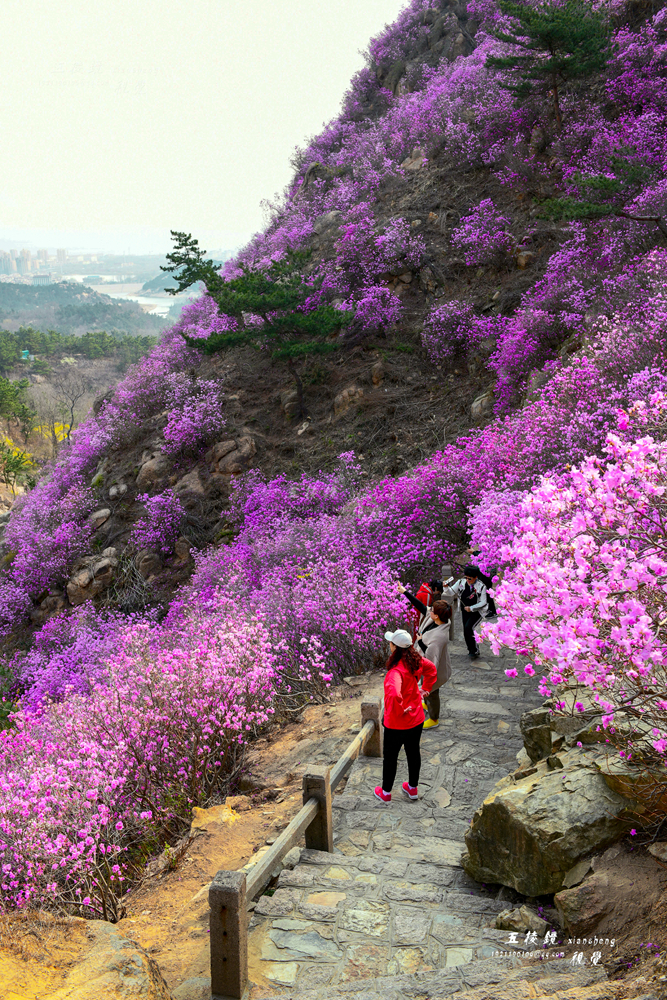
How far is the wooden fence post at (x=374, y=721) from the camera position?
20.9ft

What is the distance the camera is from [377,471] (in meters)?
15.6

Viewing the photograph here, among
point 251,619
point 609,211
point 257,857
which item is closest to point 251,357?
point 609,211

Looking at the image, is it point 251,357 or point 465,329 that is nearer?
point 465,329

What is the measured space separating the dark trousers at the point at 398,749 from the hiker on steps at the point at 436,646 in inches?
45.9

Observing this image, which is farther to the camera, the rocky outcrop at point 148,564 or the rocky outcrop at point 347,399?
the rocky outcrop at point 347,399

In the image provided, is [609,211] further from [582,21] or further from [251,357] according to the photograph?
[251,357]

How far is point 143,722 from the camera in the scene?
6094mm

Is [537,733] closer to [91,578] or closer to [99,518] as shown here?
[91,578]

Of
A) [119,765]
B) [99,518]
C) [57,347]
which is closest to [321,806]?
[119,765]

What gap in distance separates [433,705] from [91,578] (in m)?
13.2

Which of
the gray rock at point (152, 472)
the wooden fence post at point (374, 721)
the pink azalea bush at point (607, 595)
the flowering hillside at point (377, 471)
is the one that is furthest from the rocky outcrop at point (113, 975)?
the gray rock at point (152, 472)

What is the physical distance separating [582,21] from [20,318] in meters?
123

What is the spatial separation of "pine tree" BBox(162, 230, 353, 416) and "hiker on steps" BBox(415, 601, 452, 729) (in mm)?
11448

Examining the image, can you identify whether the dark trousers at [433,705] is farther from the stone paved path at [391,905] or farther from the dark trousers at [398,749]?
the dark trousers at [398,749]
